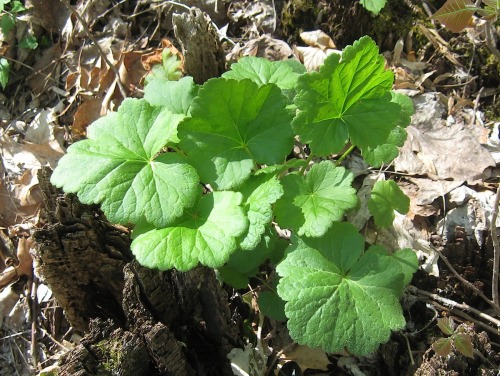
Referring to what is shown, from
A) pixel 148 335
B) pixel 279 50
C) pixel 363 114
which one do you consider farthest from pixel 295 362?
pixel 279 50

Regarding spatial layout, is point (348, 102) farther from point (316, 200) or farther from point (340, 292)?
point (340, 292)

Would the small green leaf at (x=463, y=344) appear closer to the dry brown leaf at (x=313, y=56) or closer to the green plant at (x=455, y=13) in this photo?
the green plant at (x=455, y=13)

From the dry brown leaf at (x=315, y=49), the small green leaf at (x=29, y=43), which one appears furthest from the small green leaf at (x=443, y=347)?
the small green leaf at (x=29, y=43)

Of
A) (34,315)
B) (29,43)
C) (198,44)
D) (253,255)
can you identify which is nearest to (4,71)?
(29,43)

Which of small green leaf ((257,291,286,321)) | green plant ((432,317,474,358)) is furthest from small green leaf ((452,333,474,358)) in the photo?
small green leaf ((257,291,286,321))

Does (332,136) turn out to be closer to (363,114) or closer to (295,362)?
(363,114)

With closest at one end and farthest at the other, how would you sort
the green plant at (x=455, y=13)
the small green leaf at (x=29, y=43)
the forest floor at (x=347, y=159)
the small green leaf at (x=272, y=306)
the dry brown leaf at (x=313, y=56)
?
the green plant at (x=455, y=13)
the small green leaf at (x=272, y=306)
the forest floor at (x=347, y=159)
the dry brown leaf at (x=313, y=56)
the small green leaf at (x=29, y=43)
